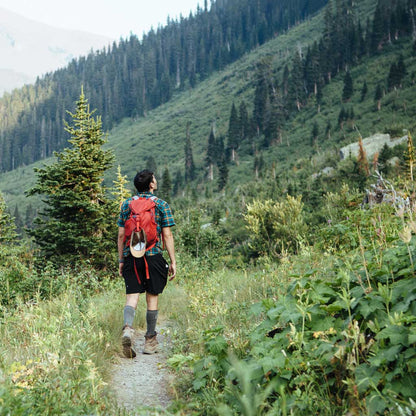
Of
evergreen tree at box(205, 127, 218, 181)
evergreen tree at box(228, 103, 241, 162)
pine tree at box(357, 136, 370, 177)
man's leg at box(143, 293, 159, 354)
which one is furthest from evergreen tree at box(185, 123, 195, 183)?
man's leg at box(143, 293, 159, 354)

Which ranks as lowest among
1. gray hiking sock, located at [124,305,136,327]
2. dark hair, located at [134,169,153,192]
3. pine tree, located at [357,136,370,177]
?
gray hiking sock, located at [124,305,136,327]

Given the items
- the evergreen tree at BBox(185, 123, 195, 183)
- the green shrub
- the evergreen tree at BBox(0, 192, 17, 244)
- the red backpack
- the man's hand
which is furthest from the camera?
the evergreen tree at BBox(185, 123, 195, 183)

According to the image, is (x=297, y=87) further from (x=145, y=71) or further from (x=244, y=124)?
(x=145, y=71)

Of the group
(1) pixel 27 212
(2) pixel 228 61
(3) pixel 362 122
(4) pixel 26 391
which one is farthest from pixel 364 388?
(2) pixel 228 61

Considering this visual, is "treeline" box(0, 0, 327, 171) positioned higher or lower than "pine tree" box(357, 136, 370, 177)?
higher

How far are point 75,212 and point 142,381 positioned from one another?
11998 mm

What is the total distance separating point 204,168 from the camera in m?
66.1

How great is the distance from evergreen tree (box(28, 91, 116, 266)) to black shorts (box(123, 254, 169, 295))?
33.1 feet

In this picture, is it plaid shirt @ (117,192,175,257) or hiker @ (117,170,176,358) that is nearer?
hiker @ (117,170,176,358)

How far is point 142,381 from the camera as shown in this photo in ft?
11.0

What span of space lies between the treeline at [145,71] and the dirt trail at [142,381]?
119 meters

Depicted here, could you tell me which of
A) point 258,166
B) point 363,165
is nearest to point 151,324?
point 363,165

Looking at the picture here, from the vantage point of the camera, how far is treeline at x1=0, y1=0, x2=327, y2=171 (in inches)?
4611

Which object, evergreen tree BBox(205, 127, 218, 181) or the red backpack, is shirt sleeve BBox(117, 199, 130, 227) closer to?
the red backpack
